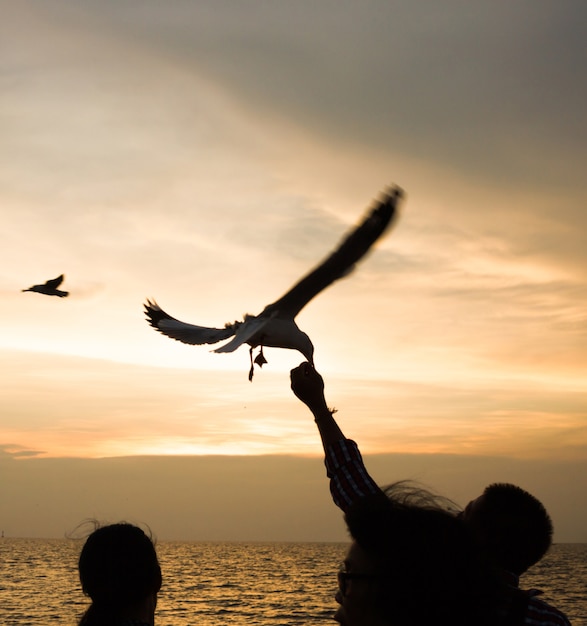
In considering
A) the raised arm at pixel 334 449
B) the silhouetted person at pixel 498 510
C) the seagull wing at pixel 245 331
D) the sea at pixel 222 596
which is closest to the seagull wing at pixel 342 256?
the seagull wing at pixel 245 331

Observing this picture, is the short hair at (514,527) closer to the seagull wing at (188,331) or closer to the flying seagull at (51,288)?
the seagull wing at (188,331)

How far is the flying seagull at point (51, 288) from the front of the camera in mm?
11930

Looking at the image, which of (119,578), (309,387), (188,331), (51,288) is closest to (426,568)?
(309,387)

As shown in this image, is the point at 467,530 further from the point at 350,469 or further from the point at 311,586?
the point at 311,586

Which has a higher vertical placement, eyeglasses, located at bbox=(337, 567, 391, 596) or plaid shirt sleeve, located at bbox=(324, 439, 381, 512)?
plaid shirt sleeve, located at bbox=(324, 439, 381, 512)

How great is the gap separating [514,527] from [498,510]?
91mm

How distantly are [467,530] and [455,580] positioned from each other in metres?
0.13

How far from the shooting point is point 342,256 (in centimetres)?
905

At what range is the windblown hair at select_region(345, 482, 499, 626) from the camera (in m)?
1.74

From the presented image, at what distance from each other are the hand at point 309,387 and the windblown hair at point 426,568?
4.29ft

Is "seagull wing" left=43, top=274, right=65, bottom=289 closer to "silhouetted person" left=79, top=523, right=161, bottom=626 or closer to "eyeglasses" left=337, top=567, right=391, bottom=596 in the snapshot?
"silhouetted person" left=79, top=523, right=161, bottom=626

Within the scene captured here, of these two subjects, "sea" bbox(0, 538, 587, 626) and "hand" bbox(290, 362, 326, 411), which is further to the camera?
"sea" bbox(0, 538, 587, 626)

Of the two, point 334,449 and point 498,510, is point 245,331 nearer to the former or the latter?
point 498,510

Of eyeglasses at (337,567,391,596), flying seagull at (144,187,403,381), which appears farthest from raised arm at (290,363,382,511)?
flying seagull at (144,187,403,381)
